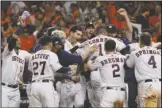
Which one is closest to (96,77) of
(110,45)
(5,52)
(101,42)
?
(101,42)

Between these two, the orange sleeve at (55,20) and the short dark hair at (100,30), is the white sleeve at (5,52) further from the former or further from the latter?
the orange sleeve at (55,20)

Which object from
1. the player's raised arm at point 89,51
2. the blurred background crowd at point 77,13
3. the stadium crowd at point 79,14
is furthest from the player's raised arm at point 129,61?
the blurred background crowd at point 77,13

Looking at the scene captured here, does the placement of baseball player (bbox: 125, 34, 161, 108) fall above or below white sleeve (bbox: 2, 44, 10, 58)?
below

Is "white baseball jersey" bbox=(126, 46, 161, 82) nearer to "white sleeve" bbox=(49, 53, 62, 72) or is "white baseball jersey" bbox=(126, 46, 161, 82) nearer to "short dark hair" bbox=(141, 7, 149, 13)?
"white sleeve" bbox=(49, 53, 62, 72)

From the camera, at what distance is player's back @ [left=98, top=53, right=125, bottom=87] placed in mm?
10992

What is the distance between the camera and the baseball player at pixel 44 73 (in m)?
10.9

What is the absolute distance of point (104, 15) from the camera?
1698 cm

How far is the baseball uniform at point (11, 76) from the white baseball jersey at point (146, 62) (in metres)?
2.15

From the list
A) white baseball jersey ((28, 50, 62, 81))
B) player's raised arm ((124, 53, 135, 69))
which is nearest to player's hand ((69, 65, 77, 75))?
white baseball jersey ((28, 50, 62, 81))

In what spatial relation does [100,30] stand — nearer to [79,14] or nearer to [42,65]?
[42,65]

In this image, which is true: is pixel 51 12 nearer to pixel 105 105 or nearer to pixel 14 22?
pixel 14 22

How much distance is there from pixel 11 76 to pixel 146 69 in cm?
261

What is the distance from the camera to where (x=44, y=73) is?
1100 centimetres

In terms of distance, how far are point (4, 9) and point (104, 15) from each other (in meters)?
3.21
